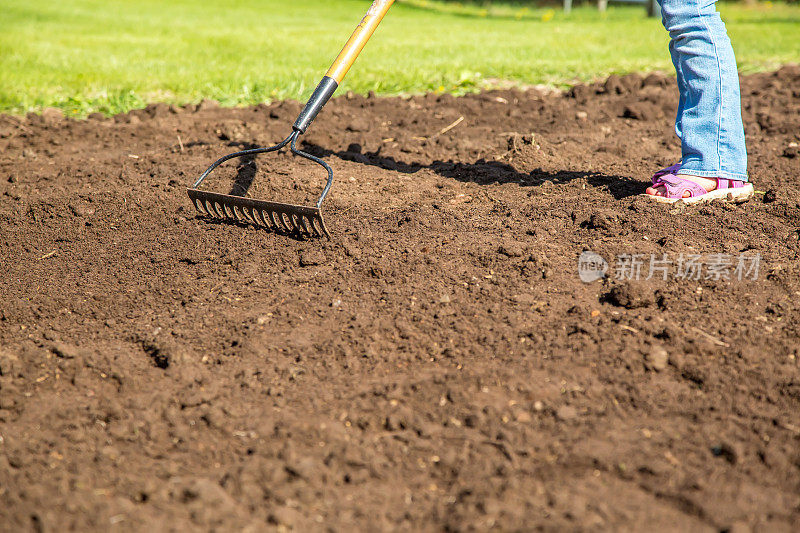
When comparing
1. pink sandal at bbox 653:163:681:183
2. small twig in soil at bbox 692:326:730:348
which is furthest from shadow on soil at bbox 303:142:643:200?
small twig in soil at bbox 692:326:730:348

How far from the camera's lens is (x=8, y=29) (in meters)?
10.6

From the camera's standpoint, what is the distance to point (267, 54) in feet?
28.5

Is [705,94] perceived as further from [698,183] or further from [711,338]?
[711,338]

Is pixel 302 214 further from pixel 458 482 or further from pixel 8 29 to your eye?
pixel 8 29

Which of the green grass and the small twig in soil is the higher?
the small twig in soil

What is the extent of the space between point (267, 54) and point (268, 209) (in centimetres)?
614

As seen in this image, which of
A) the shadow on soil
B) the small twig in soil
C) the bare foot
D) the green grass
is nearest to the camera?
the small twig in soil

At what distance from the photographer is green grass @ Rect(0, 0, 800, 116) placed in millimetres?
6355


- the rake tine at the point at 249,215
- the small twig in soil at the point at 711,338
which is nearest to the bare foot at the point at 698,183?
the small twig in soil at the point at 711,338

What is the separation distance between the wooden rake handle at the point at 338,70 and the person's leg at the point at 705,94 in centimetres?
135

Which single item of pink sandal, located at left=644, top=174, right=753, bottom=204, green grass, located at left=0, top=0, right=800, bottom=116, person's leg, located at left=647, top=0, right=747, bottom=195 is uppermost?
person's leg, located at left=647, top=0, right=747, bottom=195

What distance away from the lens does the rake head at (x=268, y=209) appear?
3021mm

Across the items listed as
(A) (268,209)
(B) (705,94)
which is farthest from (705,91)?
(A) (268,209)

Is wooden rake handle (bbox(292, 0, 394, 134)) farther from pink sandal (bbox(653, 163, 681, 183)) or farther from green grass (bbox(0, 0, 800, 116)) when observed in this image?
green grass (bbox(0, 0, 800, 116))
